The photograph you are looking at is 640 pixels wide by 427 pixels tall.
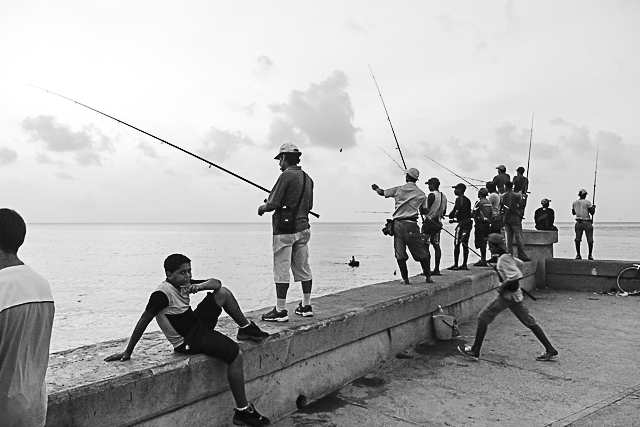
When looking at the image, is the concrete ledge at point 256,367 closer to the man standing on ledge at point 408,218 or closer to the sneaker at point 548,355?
the man standing on ledge at point 408,218

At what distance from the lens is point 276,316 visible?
4.83 meters

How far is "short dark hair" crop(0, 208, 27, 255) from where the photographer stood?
241 centimetres

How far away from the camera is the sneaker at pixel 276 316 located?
4.78 meters

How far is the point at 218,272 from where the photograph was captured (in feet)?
128

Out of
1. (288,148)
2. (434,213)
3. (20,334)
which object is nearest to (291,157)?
(288,148)

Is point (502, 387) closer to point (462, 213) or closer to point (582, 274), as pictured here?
point (462, 213)

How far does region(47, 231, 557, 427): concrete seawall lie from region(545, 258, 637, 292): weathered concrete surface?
490 centimetres

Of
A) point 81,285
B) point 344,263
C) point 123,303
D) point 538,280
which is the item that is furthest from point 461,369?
point 344,263

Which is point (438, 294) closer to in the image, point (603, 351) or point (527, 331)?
point (527, 331)

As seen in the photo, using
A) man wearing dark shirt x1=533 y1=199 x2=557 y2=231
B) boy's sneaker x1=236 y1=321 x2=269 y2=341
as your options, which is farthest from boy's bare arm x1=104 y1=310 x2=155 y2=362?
man wearing dark shirt x1=533 y1=199 x2=557 y2=231

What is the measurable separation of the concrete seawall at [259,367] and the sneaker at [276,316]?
0.09m

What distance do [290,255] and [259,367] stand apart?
4.02ft

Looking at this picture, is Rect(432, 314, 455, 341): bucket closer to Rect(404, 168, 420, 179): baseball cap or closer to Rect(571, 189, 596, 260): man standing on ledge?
Rect(404, 168, 420, 179): baseball cap

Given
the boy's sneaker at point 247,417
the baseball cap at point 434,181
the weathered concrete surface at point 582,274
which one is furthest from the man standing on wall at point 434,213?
the boy's sneaker at point 247,417
